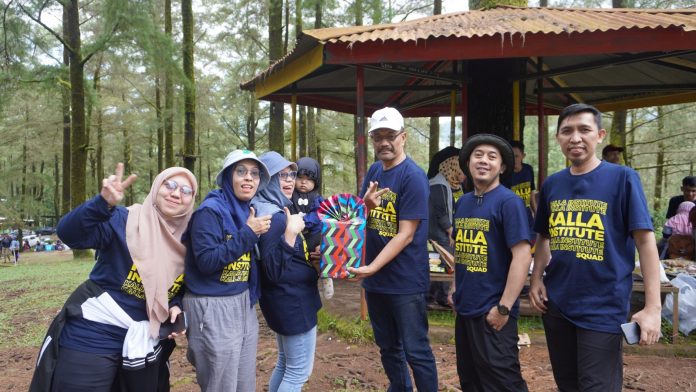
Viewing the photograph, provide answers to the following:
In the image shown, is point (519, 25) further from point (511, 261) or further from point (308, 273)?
point (308, 273)

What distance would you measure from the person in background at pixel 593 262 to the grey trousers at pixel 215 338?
1681 millimetres

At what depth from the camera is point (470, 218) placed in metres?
2.70

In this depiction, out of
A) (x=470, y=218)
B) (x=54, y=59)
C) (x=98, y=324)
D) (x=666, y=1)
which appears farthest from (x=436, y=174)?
(x=666, y=1)

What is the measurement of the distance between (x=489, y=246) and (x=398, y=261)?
0.59 meters

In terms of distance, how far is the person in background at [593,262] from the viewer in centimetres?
219

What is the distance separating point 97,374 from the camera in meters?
2.25

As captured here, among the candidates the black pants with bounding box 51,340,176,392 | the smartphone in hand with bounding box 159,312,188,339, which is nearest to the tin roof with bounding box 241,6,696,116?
Answer: the smartphone in hand with bounding box 159,312,188,339

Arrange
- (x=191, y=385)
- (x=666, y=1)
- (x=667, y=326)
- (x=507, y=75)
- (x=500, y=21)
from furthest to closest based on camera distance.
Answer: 1. (x=666, y=1)
2. (x=507, y=75)
3. (x=500, y=21)
4. (x=667, y=326)
5. (x=191, y=385)

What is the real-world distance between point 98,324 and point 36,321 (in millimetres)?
5197

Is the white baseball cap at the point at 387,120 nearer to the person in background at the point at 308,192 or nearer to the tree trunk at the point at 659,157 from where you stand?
the person in background at the point at 308,192

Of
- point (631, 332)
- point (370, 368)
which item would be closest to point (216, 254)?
point (631, 332)

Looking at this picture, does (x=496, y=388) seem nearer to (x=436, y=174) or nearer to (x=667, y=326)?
(x=436, y=174)

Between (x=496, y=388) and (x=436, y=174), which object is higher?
(x=436, y=174)

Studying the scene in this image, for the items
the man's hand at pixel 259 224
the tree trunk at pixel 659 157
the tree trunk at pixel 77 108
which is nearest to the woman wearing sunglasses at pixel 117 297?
Result: the man's hand at pixel 259 224
